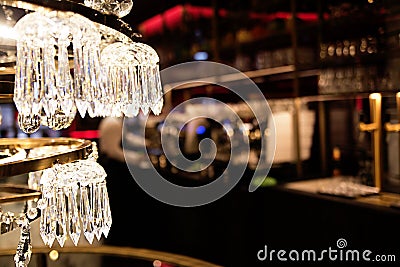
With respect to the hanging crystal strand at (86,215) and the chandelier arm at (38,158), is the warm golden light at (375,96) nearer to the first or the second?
the chandelier arm at (38,158)

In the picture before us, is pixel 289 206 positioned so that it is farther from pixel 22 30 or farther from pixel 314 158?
pixel 22 30

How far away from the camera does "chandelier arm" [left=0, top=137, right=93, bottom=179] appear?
0.81 m

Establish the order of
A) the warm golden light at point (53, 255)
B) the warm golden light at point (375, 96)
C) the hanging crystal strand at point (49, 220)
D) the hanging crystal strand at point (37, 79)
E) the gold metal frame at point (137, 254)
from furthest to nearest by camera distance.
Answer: the warm golden light at point (375, 96) < the warm golden light at point (53, 255) < the gold metal frame at point (137, 254) < the hanging crystal strand at point (49, 220) < the hanging crystal strand at point (37, 79)

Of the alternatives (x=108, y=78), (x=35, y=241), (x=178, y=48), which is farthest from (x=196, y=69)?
(x=108, y=78)

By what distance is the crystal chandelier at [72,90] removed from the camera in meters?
0.80

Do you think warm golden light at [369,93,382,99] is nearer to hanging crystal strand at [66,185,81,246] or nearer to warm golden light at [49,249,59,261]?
warm golden light at [49,249,59,261]

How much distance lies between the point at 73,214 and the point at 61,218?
2 cm

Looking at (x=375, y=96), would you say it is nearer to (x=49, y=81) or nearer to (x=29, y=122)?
(x=29, y=122)

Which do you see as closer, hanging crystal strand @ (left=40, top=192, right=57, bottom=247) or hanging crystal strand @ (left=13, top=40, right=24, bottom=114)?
hanging crystal strand @ (left=13, top=40, right=24, bottom=114)

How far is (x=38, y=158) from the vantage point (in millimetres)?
855

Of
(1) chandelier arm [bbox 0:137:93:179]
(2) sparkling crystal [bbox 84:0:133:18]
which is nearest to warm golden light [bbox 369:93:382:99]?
(1) chandelier arm [bbox 0:137:93:179]

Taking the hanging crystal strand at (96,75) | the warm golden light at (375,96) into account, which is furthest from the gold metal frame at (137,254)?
the warm golden light at (375,96)

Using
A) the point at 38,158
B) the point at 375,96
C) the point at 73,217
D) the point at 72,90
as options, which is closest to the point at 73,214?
the point at 73,217

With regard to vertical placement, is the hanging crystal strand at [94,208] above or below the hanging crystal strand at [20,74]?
below
